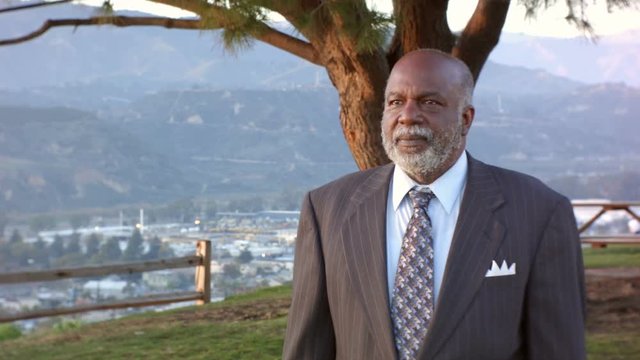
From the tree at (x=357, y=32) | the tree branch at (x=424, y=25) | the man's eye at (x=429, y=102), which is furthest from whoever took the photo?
the tree branch at (x=424, y=25)

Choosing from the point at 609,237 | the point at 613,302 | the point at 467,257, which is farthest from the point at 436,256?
the point at 609,237

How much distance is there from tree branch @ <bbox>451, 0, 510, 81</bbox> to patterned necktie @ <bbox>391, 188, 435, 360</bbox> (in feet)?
15.4

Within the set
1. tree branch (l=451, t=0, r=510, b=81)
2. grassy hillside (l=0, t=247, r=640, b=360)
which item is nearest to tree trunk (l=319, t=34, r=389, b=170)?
tree branch (l=451, t=0, r=510, b=81)

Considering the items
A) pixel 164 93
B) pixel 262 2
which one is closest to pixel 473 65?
pixel 262 2

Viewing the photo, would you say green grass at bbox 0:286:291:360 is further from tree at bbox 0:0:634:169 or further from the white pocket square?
the white pocket square

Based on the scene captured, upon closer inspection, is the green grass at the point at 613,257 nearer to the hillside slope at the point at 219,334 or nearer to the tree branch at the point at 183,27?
the hillside slope at the point at 219,334

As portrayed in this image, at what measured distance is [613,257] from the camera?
1455 centimetres

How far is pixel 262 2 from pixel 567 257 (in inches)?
144

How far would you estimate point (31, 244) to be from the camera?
22266mm

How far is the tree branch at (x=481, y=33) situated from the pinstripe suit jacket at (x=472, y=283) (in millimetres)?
4560

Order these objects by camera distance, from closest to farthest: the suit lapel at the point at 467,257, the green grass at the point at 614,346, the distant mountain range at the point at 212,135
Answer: the suit lapel at the point at 467,257, the green grass at the point at 614,346, the distant mountain range at the point at 212,135

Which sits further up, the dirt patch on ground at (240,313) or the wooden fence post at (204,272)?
the wooden fence post at (204,272)

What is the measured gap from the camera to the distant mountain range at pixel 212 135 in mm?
29188

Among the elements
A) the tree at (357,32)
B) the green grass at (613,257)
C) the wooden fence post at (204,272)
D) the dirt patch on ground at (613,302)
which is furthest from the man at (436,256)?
the green grass at (613,257)
